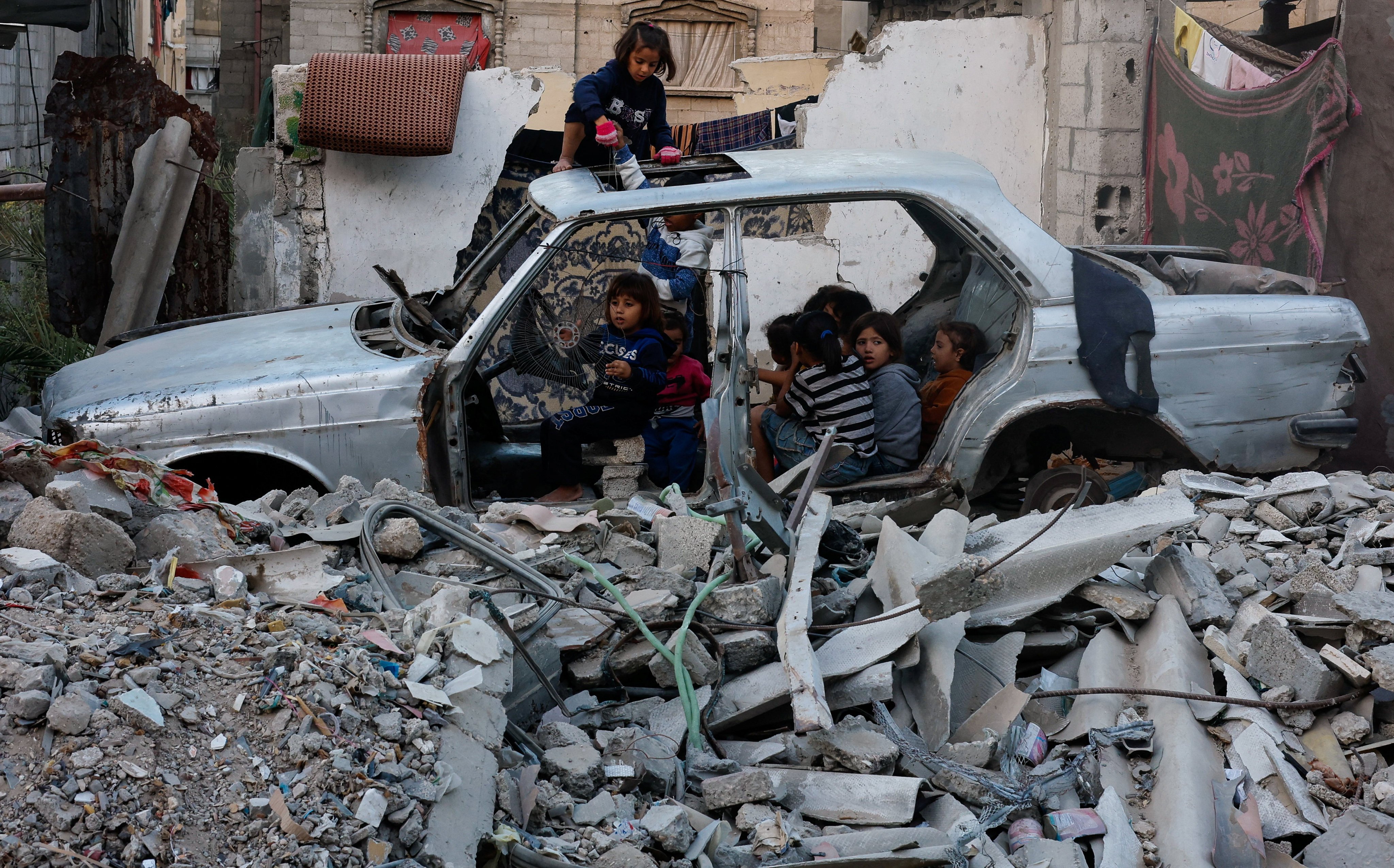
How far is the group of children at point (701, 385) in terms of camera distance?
4633mm

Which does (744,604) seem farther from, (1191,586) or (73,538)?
(73,538)

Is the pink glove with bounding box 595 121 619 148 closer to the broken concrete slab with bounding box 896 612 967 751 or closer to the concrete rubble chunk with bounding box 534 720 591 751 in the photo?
the broken concrete slab with bounding box 896 612 967 751

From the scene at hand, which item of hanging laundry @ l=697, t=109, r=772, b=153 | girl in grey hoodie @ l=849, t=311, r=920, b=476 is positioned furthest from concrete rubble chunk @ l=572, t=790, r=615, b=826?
hanging laundry @ l=697, t=109, r=772, b=153

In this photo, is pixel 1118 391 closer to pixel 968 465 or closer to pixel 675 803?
pixel 968 465

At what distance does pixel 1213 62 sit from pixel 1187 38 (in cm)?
27

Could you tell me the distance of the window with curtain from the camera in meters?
21.0

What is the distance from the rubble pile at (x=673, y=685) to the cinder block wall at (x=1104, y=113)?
3.99m

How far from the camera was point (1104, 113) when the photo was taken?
7.62 meters

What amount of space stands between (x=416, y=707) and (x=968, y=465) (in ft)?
8.52

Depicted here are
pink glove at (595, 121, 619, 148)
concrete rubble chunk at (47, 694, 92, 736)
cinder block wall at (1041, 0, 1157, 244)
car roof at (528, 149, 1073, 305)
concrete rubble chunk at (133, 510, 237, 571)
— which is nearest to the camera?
concrete rubble chunk at (47, 694, 92, 736)

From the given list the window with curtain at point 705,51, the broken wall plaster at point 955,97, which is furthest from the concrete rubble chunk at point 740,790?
the window with curtain at point 705,51

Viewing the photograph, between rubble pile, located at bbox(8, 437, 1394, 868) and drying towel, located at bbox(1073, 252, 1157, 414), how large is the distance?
58 centimetres

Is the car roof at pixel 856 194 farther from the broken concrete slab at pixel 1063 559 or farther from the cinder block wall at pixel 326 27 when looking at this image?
the cinder block wall at pixel 326 27

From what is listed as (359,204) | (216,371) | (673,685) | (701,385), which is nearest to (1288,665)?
(673,685)
